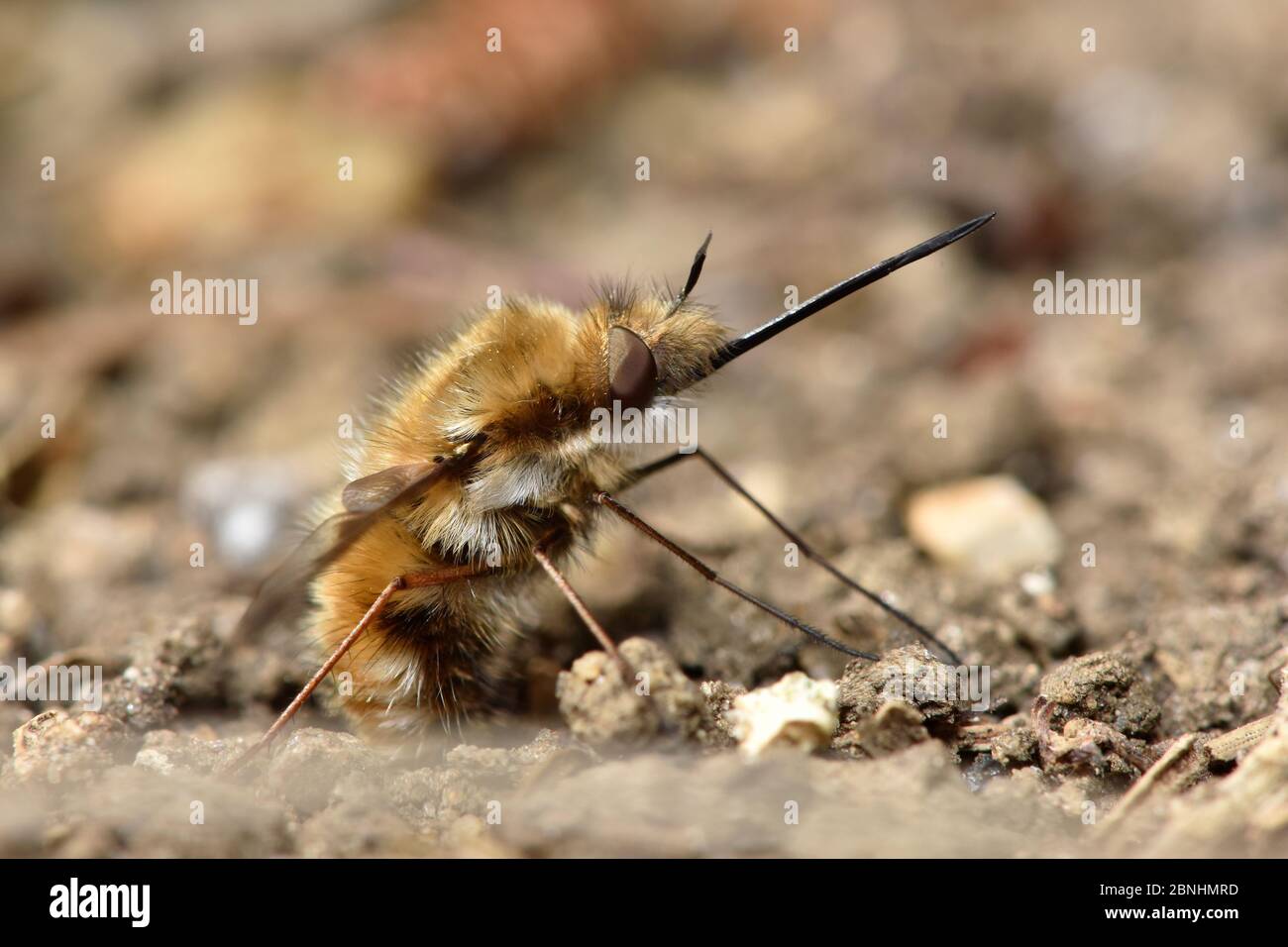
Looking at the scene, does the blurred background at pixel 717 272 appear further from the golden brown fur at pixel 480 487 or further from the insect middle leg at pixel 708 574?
the golden brown fur at pixel 480 487

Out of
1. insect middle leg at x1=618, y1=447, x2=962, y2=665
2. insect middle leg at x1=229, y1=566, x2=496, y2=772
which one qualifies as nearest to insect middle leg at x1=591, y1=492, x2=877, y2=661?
insect middle leg at x1=618, y1=447, x2=962, y2=665

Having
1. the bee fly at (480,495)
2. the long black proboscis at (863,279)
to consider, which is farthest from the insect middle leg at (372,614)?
the long black proboscis at (863,279)

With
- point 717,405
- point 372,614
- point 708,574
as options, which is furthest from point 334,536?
point 717,405

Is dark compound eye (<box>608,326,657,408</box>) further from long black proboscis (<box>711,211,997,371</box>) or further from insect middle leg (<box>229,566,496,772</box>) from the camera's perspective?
insect middle leg (<box>229,566,496,772</box>)

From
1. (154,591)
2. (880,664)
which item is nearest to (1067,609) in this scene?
(880,664)

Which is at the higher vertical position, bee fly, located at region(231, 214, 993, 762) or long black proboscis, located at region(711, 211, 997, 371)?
long black proboscis, located at region(711, 211, 997, 371)

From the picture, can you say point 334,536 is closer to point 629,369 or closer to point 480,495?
point 480,495
